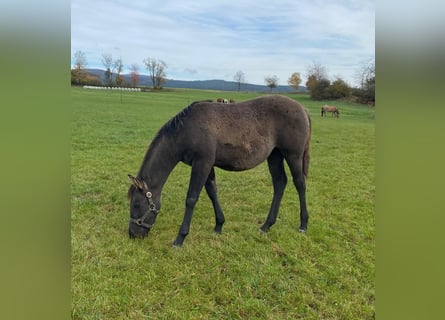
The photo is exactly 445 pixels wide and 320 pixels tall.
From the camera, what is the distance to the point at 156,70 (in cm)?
573

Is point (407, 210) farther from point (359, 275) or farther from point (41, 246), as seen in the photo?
point (359, 275)

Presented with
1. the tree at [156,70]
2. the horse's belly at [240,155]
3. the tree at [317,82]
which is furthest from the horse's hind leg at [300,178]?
the tree at [156,70]

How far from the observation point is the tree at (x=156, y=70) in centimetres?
536

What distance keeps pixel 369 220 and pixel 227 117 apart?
2471 mm

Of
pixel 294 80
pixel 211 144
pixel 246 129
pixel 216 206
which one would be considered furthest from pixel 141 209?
pixel 294 80

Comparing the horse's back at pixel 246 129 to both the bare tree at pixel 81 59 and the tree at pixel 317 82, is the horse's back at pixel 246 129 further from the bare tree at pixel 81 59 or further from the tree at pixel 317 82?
the bare tree at pixel 81 59

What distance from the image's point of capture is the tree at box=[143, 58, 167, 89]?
211 inches

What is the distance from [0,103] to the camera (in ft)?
2.31

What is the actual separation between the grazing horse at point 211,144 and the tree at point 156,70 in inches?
76.1

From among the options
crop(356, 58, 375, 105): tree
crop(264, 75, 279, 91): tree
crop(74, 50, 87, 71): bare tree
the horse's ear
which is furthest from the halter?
crop(356, 58, 375, 105): tree

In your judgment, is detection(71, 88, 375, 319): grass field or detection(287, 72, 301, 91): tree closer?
detection(71, 88, 375, 319): grass field

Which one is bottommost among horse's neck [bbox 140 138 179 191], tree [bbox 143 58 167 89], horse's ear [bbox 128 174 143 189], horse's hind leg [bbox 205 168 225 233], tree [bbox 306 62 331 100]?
horse's hind leg [bbox 205 168 225 233]

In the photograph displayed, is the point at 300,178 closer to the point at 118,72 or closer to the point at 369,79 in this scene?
the point at 118,72

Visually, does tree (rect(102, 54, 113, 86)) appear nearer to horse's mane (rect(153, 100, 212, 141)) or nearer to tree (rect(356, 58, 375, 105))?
horse's mane (rect(153, 100, 212, 141))
